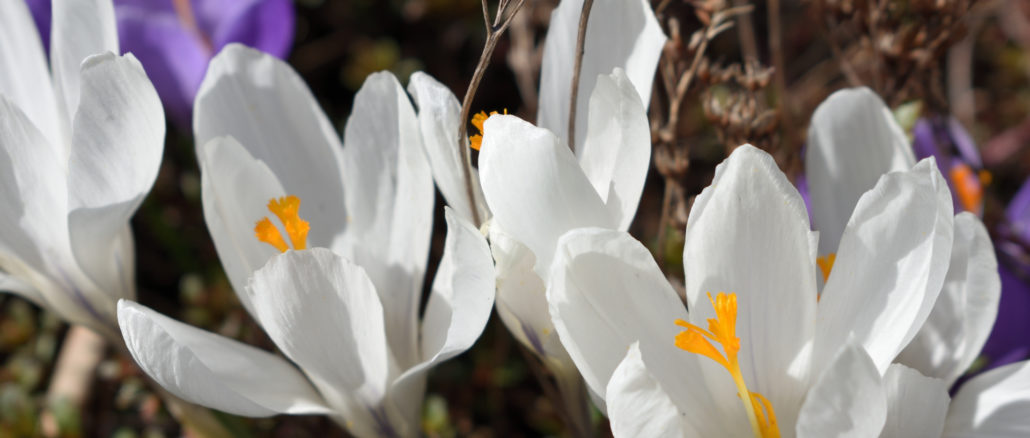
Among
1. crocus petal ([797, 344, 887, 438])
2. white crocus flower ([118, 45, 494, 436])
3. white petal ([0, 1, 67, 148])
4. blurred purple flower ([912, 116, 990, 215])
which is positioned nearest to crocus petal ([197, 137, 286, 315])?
white crocus flower ([118, 45, 494, 436])

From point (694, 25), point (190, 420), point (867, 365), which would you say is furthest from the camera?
point (694, 25)

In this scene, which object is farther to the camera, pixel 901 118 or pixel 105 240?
pixel 901 118

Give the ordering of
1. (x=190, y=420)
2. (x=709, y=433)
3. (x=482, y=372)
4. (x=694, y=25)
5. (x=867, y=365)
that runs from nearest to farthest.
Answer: (x=867, y=365) < (x=709, y=433) < (x=190, y=420) < (x=482, y=372) < (x=694, y=25)

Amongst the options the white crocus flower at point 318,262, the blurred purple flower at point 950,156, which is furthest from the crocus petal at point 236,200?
the blurred purple flower at point 950,156

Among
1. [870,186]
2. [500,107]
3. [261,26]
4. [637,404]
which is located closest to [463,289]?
[637,404]

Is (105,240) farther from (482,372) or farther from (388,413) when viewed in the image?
(482,372)

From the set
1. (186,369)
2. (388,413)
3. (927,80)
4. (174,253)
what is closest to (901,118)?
(927,80)

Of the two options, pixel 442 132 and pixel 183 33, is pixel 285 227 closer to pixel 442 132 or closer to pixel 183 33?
pixel 442 132

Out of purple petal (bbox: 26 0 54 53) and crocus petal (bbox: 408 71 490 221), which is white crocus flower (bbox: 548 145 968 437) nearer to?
crocus petal (bbox: 408 71 490 221)

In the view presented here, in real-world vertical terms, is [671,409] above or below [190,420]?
above
